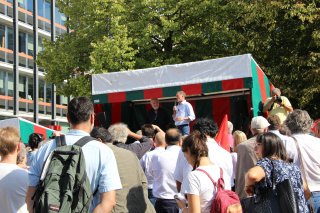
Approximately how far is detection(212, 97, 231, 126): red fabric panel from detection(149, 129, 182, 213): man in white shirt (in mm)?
5101

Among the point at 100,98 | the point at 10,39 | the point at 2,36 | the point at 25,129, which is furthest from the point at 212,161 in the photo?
the point at 10,39

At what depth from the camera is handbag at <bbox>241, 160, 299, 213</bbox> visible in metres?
2.89

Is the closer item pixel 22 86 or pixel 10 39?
pixel 10 39

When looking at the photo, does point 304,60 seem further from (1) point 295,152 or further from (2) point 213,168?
(2) point 213,168

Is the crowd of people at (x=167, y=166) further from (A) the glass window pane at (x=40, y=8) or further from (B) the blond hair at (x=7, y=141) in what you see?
(A) the glass window pane at (x=40, y=8)

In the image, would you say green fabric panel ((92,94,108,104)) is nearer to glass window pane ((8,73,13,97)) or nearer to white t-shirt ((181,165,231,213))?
white t-shirt ((181,165,231,213))

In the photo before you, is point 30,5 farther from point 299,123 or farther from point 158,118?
point 299,123

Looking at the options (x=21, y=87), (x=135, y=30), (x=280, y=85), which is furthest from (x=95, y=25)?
(x=21, y=87)

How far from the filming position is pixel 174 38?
15930mm

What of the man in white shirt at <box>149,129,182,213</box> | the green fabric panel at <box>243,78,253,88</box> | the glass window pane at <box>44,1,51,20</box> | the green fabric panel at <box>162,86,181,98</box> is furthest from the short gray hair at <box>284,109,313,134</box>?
the glass window pane at <box>44,1,51,20</box>

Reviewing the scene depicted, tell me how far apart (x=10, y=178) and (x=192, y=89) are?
498 centimetres

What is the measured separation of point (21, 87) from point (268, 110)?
2384 centimetres

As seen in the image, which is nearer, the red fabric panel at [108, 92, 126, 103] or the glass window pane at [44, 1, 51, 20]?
the red fabric panel at [108, 92, 126, 103]

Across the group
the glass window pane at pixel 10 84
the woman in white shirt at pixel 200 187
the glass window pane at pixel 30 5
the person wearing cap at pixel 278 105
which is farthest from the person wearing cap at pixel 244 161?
the glass window pane at pixel 30 5
